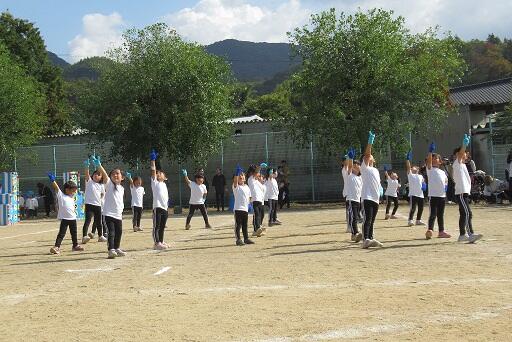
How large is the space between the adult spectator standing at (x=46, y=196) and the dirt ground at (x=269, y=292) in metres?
18.5

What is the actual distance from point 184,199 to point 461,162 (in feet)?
72.1

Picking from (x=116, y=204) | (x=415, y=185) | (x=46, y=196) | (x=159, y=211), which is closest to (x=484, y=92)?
(x=46, y=196)

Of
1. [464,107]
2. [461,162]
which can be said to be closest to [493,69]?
[464,107]

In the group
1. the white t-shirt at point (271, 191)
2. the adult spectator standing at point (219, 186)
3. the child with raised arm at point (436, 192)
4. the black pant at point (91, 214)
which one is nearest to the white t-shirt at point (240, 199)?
the black pant at point (91, 214)

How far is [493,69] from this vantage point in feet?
227

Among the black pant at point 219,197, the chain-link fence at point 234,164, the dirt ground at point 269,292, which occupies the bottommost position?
the dirt ground at point 269,292

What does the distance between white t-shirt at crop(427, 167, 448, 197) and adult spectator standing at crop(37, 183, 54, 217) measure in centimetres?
2298

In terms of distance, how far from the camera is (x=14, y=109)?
31.0m

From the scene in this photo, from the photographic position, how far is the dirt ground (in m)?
6.50

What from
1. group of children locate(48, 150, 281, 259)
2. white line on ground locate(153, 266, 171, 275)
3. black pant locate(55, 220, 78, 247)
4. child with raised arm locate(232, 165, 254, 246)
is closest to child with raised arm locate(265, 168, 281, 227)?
group of children locate(48, 150, 281, 259)

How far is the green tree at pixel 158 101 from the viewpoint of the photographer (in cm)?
2934

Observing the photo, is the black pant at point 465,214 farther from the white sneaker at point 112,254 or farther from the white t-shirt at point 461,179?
the white sneaker at point 112,254

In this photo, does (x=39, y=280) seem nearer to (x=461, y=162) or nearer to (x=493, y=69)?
(x=461, y=162)

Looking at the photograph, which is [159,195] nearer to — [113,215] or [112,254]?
[113,215]
